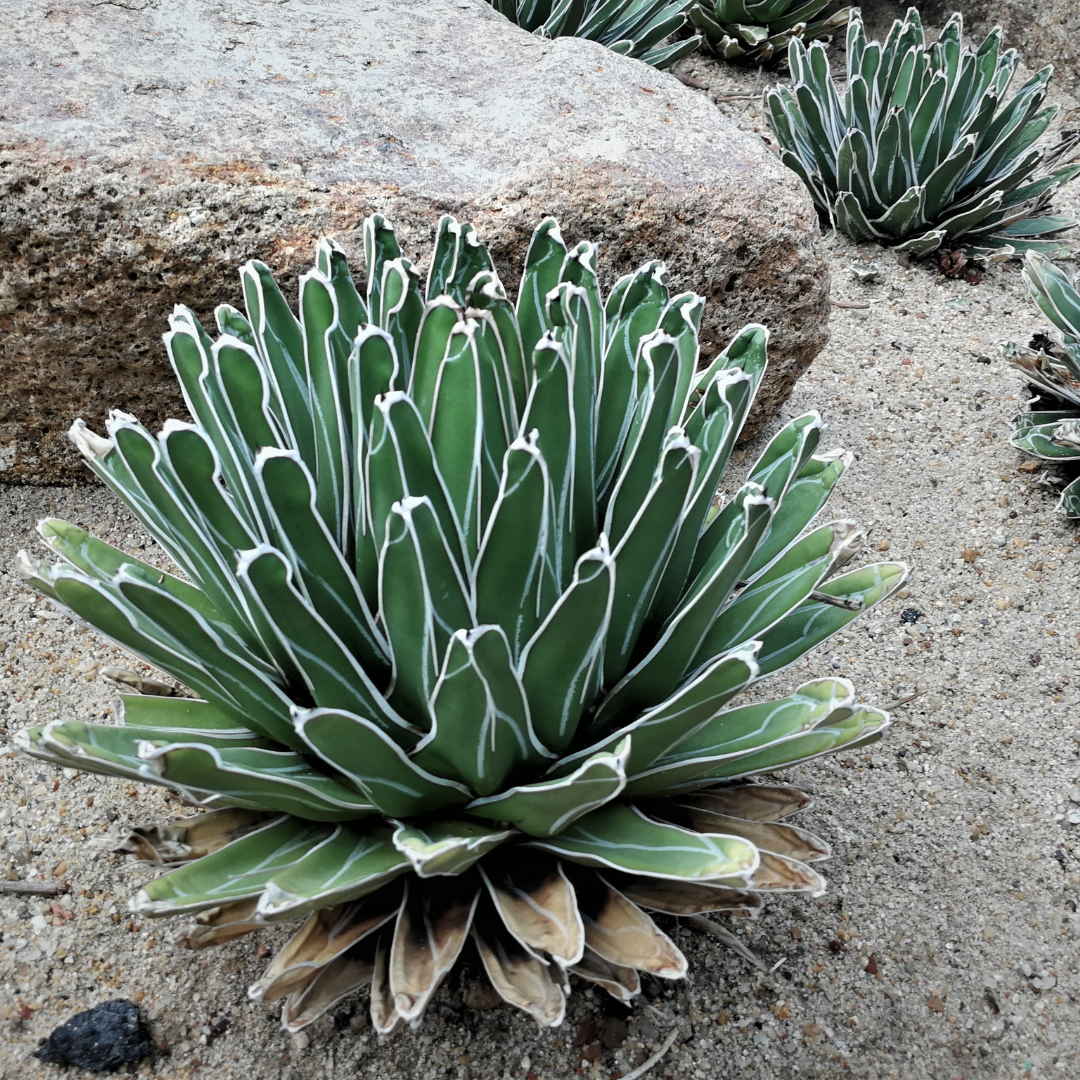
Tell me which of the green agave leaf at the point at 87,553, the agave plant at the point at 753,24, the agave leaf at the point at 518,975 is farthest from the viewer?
the agave plant at the point at 753,24

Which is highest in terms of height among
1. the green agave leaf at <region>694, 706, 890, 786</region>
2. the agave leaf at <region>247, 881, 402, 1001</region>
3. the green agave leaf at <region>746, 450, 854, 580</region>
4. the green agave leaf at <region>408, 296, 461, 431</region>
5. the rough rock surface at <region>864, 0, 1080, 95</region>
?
the rough rock surface at <region>864, 0, 1080, 95</region>

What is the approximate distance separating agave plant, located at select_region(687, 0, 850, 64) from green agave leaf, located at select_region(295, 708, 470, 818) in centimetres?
444

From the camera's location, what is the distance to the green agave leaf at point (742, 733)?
1.15m

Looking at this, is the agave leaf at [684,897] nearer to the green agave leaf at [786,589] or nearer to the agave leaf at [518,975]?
the agave leaf at [518,975]

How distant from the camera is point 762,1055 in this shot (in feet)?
4.58

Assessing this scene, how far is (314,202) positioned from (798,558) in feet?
4.11

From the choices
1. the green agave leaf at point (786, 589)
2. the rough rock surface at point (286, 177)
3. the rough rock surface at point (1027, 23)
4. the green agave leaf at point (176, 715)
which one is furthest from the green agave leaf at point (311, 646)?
the rough rock surface at point (1027, 23)

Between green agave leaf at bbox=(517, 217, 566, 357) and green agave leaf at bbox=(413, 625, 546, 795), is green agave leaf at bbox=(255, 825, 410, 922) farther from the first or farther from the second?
green agave leaf at bbox=(517, 217, 566, 357)

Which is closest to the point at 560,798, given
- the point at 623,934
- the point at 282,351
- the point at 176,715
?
the point at 623,934

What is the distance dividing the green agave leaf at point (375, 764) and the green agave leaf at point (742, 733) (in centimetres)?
25

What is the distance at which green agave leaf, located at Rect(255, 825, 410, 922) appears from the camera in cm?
101

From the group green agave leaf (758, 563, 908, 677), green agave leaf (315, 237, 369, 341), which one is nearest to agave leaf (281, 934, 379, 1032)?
green agave leaf (758, 563, 908, 677)

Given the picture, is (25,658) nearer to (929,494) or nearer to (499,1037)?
(499,1037)

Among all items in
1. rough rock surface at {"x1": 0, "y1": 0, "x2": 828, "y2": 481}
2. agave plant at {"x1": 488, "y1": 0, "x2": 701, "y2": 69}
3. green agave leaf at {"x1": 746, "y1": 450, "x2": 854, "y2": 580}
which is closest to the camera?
green agave leaf at {"x1": 746, "y1": 450, "x2": 854, "y2": 580}
